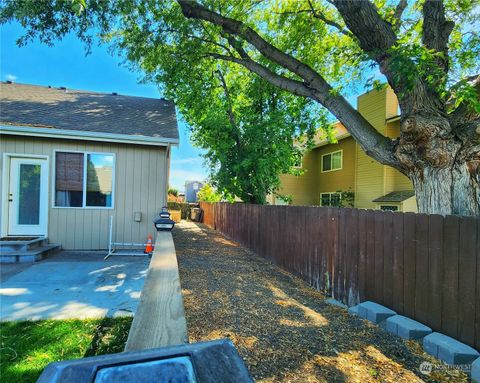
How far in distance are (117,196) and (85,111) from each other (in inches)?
114

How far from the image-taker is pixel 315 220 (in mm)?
5641

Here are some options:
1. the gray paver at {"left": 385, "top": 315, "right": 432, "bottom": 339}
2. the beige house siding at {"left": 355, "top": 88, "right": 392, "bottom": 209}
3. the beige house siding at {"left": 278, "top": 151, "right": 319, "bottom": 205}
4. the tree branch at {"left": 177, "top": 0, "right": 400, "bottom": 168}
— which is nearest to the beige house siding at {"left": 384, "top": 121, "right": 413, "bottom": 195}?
the beige house siding at {"left": 355, "top": 88, "right": 392, "bottom": 209}

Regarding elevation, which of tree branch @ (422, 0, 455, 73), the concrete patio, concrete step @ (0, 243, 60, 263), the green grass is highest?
tree branch @ (422, 0, 455, 73)

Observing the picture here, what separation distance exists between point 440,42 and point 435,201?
106 inches

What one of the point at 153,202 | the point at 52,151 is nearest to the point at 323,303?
the point at 153,202

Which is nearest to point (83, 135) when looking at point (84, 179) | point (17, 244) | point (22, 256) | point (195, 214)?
point (84, 179)

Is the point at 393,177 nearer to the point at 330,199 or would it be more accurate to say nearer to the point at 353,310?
the point at 330,199

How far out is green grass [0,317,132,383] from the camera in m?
2.67

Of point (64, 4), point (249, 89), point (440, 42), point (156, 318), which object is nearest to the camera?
point (156, 318)

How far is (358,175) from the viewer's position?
15.1 m

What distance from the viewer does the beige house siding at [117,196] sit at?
7.50 m

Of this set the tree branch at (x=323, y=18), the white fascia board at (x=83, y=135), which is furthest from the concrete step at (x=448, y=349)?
the tree branch at (x=323, y=18)

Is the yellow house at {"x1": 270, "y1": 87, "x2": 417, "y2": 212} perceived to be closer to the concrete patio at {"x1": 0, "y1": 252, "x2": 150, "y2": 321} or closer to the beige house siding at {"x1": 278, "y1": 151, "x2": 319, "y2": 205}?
the beige house siding at {"x1": 278, "y1": 151, "x2": 319, "y2": 205}

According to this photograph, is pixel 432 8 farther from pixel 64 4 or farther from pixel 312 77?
pixel 64 4
